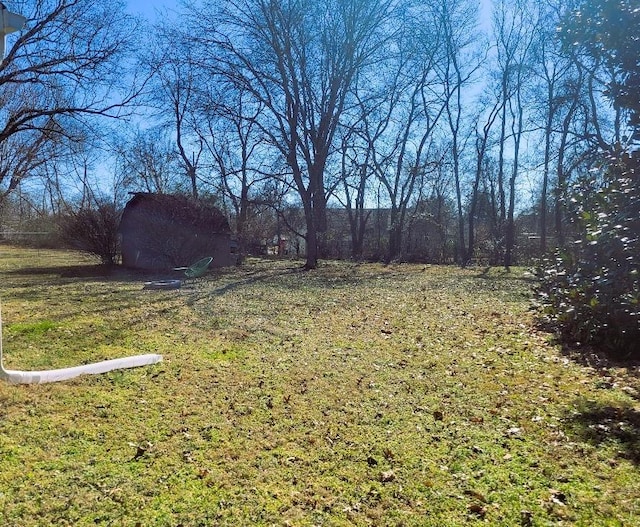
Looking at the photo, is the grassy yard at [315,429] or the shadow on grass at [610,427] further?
the shadow on grass at [610,427]

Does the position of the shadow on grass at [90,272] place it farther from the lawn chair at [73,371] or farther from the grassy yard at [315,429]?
the lawn chair at [73,371]

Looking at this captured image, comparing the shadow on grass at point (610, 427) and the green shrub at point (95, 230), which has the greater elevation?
the green shrub at point (95, 230)

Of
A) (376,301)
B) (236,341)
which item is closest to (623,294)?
(236,341)

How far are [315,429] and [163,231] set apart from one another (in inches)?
523

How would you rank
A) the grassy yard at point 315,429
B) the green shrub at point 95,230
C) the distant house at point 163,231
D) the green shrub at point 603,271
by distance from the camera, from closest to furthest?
the grassy yard at point 315,429 → the green shrub at point 603,271 → the distant house at point 163,231 → the green shrub at point 95,230

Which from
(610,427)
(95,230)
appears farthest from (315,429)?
(95,230)

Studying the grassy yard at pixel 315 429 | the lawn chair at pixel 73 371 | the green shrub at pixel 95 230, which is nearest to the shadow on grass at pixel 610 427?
the grassy yard at pixel 315 429

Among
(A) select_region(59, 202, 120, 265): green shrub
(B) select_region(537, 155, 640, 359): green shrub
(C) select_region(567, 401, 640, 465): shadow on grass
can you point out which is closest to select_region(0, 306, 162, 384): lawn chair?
(C) select_region(567, 401, 640, 465): shadow on grass

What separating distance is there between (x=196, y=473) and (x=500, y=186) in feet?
76.7

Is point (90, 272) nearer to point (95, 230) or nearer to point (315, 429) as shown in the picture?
point (95, 230)

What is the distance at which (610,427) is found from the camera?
3.19 metres

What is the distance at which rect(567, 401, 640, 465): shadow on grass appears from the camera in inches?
114

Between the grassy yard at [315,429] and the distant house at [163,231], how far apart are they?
8.87 m

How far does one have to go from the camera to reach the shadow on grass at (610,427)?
9.52ft
